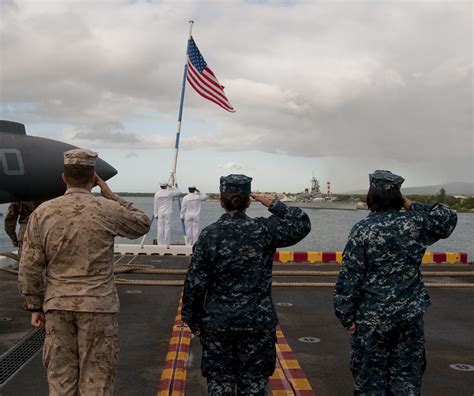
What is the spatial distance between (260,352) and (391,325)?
971 mm

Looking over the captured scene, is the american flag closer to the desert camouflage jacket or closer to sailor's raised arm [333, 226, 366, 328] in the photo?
sailor's raised arm [333, 226, 366, 328]

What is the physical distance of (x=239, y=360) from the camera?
3553 mm

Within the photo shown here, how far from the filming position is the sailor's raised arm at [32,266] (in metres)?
3.39

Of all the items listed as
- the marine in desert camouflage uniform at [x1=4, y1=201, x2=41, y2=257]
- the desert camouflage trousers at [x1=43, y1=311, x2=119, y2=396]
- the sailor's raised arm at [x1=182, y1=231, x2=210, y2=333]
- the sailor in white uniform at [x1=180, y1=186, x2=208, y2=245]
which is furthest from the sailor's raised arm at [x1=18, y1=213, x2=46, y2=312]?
the sailor in white uniform at [x1=180, y1=186, x2=208, y2=245]

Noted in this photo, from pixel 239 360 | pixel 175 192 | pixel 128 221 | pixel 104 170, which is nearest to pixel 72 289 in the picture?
pixel 128 221

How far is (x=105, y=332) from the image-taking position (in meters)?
3.42

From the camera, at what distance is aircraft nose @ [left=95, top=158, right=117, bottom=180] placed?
6.81 meters

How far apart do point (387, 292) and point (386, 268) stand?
17 cm

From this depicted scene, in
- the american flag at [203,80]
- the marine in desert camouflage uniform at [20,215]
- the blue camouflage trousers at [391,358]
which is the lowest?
the blue camouflage trousers at [391,358]

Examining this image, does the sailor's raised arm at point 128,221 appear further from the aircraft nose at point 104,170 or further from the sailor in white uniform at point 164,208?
the sailor in white uniform at point 164,208

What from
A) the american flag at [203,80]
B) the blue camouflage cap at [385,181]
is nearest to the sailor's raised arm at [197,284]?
the blue camouflage cap at [385,181]

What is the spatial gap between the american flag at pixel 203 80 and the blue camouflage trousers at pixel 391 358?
12432 mm

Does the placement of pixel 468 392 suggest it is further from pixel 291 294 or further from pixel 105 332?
pixel 291 294

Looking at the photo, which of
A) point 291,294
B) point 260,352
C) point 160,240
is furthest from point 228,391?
point 160,240
